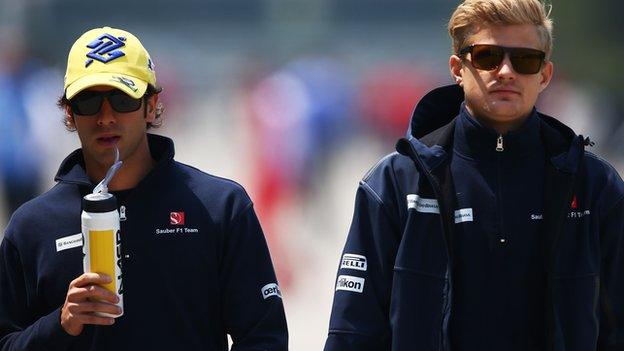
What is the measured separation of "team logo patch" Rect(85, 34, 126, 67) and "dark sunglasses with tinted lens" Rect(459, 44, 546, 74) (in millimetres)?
895

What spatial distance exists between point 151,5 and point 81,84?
10.4 metres

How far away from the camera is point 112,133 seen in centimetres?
306

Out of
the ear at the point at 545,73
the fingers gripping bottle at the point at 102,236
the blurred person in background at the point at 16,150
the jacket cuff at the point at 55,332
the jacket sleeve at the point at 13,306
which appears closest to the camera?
the fingers gripping bottle at the point at 102,236

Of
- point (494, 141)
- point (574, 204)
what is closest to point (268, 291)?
point (494, 141)

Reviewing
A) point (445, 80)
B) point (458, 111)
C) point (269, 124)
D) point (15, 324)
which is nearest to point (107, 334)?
point (15, 324)

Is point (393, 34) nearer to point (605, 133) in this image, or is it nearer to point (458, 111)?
point (605, 133)

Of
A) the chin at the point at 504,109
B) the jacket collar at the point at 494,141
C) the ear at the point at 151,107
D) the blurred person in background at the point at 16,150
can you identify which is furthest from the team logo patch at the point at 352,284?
the blurred person in background at the point at 16,150

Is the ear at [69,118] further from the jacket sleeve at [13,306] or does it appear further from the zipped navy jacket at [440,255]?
the zipped navy jacket at [440,255]

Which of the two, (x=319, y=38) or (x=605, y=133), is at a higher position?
(x=319, y=38)

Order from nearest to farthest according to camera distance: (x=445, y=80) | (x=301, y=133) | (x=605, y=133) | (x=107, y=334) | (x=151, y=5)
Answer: (x=107, y=334), (x=301, y=133), (x=605, y=133), (x=445, y=80), (x=151, y=5)

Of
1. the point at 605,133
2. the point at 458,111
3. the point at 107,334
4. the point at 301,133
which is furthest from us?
the point at 605,133

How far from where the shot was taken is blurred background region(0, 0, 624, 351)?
29.2 ft

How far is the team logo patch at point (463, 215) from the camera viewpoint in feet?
10.1

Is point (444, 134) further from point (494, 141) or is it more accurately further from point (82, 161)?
point (82, 161)
